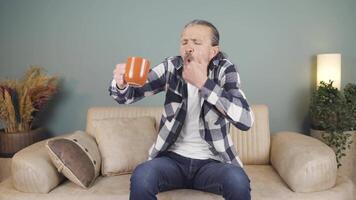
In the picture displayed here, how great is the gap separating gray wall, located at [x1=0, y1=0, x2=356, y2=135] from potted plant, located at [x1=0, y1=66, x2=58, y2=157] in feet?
0.84

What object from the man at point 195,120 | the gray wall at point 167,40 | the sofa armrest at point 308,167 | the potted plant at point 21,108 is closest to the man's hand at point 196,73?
the man at point 195,120

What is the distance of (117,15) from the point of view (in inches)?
106

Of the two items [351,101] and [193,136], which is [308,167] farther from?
[351,101]

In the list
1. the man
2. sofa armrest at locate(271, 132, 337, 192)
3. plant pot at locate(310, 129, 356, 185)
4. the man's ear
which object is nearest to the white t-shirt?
the man

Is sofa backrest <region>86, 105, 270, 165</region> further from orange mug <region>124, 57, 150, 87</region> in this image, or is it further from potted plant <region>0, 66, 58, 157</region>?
orange mug <region>124, 57, 150, 87</region>

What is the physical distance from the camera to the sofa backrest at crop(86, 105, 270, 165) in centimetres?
224

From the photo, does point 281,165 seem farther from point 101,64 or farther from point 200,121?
point 101,64

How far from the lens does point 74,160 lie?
1.82 m

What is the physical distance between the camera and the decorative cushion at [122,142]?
204 cm

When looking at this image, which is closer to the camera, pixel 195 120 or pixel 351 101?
pixel 195 120

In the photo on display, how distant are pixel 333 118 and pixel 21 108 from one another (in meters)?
2.10

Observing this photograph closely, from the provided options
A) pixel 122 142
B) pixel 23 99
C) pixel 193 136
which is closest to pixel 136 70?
pixel 193 136

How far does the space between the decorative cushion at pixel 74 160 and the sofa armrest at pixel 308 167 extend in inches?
40.2

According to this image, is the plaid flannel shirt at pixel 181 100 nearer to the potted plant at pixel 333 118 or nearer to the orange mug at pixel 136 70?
the orange mug at pixel 136 70
